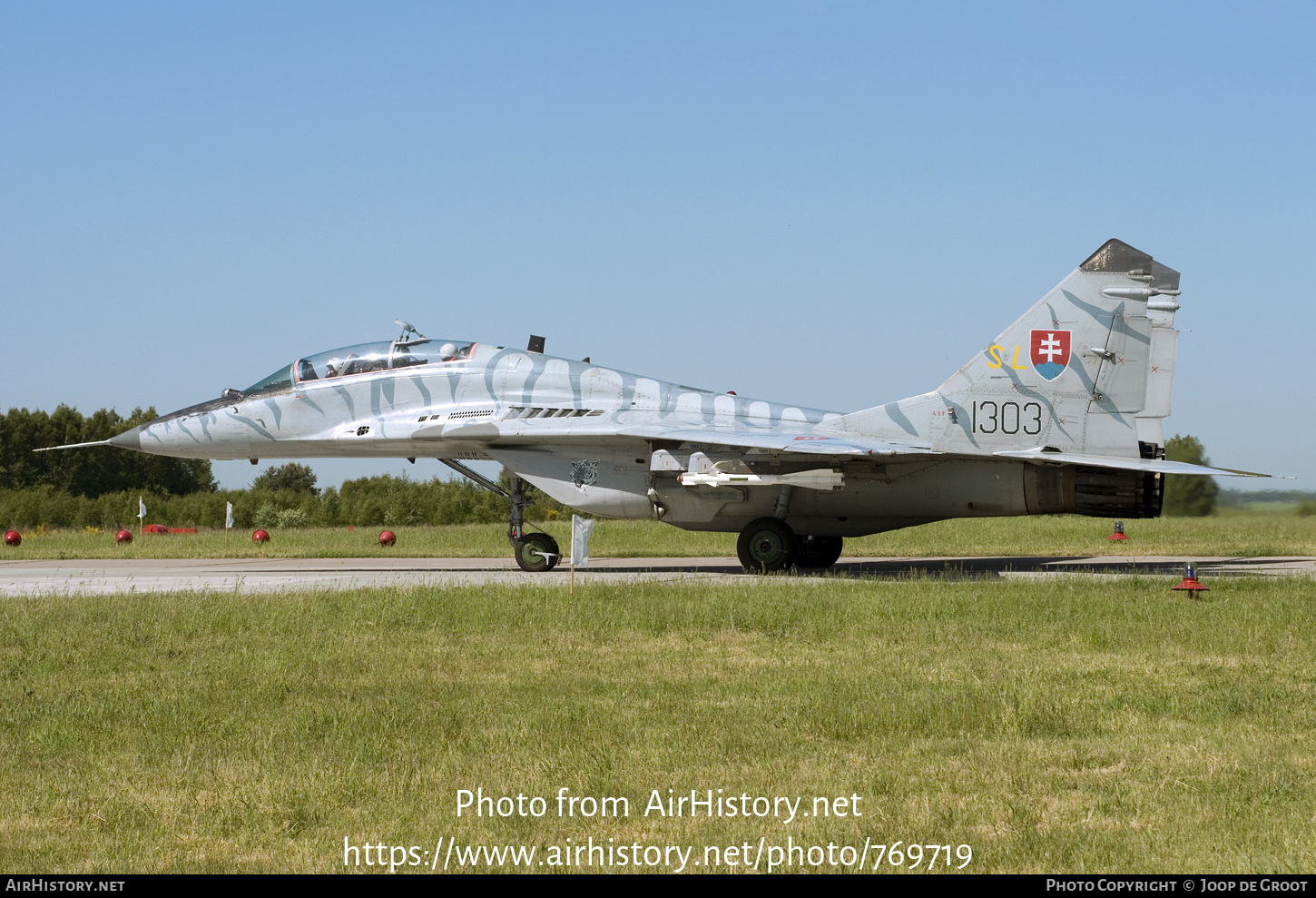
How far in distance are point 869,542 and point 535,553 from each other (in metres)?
9.83

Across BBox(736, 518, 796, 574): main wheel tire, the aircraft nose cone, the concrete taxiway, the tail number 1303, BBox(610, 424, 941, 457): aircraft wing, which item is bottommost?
the concrete taxiway

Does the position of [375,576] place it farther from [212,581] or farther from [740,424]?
[740,424]

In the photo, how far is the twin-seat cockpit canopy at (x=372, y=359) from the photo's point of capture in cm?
1820

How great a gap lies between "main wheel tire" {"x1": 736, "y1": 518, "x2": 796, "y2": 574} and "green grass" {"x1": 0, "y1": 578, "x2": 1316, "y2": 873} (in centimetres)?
487

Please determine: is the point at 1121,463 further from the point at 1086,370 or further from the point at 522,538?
the point at 522,538

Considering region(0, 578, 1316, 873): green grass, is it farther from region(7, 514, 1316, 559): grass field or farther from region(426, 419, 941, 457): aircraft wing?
region(7, 514, 1316, 559): grass field

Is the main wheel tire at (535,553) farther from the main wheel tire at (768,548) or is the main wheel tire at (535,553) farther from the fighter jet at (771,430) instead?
the main wheel tire at (768,548)

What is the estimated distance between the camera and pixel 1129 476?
15844 millimetres

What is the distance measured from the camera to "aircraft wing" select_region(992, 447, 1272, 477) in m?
15.1

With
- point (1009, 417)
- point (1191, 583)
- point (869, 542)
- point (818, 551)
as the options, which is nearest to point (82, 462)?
point (869, 542)

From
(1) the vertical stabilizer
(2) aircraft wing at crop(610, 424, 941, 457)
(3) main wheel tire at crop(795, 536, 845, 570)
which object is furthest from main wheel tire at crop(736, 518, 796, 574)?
(1) the vertical stabilizer

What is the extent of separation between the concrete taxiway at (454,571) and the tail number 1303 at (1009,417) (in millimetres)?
2025

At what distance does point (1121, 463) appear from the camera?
1522 cm

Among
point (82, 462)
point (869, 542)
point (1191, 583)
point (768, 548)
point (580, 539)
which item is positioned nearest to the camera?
point (1191, 583)
